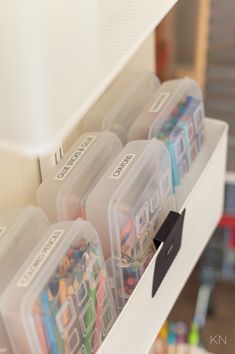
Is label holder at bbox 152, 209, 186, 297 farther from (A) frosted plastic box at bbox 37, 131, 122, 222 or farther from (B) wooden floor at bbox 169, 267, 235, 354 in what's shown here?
(B) wooden floor at bbox 169, 267, 235, 354

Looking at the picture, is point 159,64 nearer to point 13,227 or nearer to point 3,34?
point 13,227

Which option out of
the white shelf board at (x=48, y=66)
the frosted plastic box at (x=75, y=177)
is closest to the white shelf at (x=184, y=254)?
the frosted plastic box at (x=75, y=177)

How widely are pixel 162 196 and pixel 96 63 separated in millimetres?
322

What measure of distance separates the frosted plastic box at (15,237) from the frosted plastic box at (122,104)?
8.6 inches

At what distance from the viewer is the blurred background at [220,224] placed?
5.27 ft

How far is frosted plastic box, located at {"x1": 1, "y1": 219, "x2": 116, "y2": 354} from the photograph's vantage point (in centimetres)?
65

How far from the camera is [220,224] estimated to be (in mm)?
1646

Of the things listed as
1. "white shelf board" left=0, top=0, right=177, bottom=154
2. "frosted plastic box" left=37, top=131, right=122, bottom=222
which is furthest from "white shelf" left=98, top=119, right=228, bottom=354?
"white shelf board" left=0, top=0, right=177, bottom=154

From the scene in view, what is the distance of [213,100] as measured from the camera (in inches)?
66.1

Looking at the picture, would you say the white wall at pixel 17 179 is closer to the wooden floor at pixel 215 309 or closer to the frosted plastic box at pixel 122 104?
the frosted plastic box at pixel 122 104

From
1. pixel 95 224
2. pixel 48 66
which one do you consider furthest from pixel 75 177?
pixel 48 66

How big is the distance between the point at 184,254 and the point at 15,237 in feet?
0.96

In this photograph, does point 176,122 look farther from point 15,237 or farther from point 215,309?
point 215,309

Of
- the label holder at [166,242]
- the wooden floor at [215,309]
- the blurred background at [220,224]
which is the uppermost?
the label holder at [166,242]
